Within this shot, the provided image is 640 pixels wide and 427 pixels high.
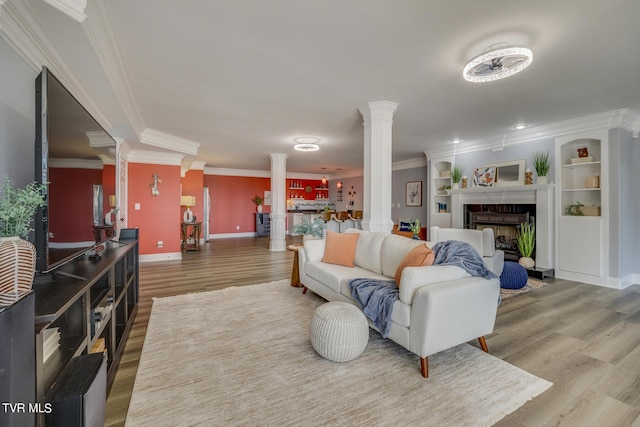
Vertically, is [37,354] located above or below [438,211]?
below

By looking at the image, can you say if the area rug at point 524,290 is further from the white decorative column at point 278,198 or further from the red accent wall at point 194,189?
the red accent wall at point 194,189

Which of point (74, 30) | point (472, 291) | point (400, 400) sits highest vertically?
point (74, 30)

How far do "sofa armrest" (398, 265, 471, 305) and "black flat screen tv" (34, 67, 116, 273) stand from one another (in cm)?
224

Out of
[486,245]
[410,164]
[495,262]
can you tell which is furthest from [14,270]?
[410,164]

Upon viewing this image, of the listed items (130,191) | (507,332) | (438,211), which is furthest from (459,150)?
(130,191)

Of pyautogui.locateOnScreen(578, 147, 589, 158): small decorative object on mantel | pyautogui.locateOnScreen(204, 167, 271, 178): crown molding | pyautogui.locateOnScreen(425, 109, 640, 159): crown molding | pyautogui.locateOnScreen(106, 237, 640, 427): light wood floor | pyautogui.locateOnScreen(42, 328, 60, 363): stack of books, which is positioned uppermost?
pyautogui.locateOnScreen(204, 167, 271, 178): crown molding

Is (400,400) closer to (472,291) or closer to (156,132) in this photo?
(472,291)

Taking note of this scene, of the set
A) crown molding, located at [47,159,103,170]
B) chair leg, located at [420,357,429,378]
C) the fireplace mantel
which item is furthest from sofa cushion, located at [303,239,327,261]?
the fireplace mantel

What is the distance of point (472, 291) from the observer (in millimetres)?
2152

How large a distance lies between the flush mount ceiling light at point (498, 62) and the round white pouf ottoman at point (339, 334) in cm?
240

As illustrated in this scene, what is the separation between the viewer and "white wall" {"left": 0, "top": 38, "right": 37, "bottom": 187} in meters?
1.68

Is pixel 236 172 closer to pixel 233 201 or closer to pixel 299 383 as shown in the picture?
pixel 233 201

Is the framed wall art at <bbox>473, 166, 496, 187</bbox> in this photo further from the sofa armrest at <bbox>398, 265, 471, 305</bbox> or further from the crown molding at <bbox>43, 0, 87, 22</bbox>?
the crown molding at <bbox>43, 0, 87, 22</bbox>

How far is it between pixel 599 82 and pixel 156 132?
6.55 m
